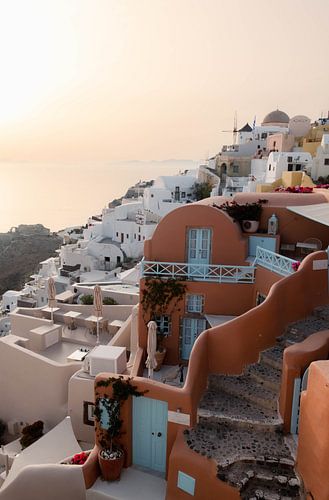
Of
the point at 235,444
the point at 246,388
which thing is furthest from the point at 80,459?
the point at 246,388

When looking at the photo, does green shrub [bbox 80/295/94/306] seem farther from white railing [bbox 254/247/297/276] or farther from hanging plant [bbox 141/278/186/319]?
white railing [bbox 254/247/297/276]

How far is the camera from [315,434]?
7.67 meters

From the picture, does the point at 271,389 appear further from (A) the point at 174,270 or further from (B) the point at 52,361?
(B) the point at 52,361

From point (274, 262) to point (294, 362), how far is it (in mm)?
4528

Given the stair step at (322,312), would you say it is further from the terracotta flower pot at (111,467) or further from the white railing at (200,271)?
the terracotta flower pot at (111,467)

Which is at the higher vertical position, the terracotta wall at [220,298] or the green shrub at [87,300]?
the terracotta wall at [220,298]

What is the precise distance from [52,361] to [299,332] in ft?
33.2

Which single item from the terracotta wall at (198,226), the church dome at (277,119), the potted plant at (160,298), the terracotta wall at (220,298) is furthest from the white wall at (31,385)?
the church dome at (277,119)

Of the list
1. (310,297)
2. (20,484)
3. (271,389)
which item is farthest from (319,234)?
(20,484)

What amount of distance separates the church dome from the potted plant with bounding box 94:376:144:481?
247ft

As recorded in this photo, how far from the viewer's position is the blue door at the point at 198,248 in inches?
552

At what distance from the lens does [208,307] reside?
13930 millimetres

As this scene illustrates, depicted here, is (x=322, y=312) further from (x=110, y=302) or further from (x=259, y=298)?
(x=110, y=302)

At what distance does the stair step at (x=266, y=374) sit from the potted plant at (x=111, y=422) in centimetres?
315
